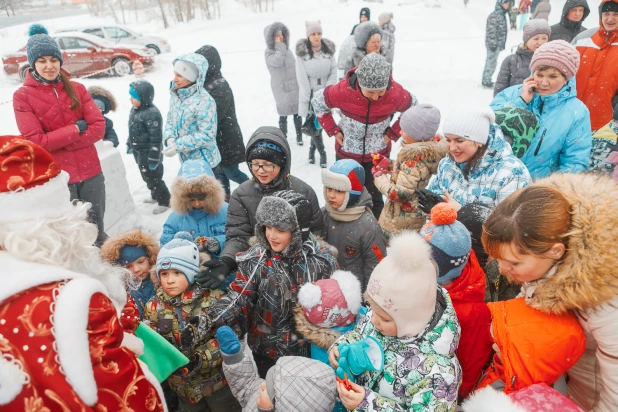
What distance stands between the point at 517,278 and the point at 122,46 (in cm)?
1477

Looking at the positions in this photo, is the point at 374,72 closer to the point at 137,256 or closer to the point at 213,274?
the point at 213,274

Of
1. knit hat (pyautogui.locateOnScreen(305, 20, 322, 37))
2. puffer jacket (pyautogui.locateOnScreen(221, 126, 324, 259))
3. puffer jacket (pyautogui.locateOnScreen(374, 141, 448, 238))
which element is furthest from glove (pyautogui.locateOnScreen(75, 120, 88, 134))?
knit hat (pyautogui.locateOnScreen(305, 20, 322, 37))

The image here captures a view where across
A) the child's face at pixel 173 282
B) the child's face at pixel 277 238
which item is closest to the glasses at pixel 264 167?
the child's face at pixel 277 238

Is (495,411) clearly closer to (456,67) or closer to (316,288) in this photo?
(316,288)

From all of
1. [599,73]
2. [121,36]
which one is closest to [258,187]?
[599,73]

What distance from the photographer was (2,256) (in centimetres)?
115

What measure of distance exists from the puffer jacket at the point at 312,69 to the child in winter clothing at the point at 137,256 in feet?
14.4

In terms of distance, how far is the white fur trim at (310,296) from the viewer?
2.09 metres

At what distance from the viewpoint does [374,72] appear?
150 inches

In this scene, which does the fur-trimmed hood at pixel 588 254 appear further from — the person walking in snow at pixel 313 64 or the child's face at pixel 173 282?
the person walking in snow at pixel 313 64

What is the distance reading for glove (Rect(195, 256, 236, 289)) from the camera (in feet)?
8.03

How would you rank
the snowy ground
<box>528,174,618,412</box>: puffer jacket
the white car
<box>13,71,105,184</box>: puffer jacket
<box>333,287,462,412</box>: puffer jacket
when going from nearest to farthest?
<box>528,174,618,412</box>: puffer jacket < <box>333,287,462,412</box>: puffer jacket < <box>13,71,105,184</box>: puffer jacket < the snowy ground < the white car

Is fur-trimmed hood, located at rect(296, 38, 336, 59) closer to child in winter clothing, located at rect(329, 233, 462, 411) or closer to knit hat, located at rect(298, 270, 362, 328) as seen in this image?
knit hat, located at rect(298, 270, 362, 328)

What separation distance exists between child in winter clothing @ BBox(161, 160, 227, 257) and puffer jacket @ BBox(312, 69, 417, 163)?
5.41 feet
